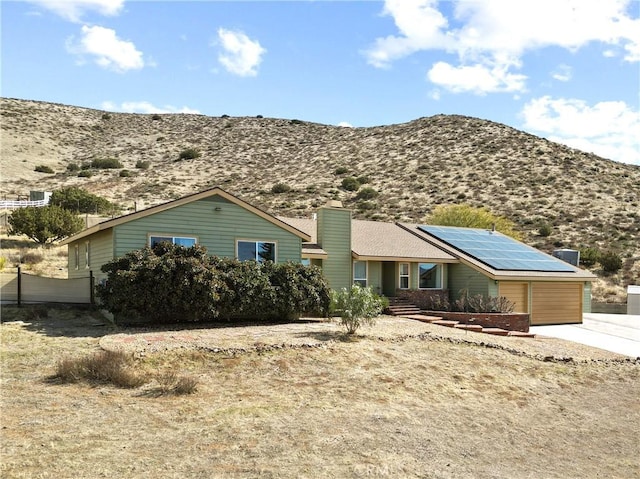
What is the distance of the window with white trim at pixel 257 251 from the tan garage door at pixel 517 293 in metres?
11.8

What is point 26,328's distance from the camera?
59.5 feet

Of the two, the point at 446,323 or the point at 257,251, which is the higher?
the point at 257,251

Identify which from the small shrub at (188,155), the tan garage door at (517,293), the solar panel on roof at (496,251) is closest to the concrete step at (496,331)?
the tan garage door at (517,293)

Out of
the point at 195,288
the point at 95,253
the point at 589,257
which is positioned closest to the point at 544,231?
the point at 589,257

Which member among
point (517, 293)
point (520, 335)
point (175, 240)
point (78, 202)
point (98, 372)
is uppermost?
point (78, 202)

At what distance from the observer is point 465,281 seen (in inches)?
1163

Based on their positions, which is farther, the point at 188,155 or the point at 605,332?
the point at 188,155

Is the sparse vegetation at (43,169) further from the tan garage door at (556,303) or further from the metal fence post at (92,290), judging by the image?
the tan garage door at (556,303)

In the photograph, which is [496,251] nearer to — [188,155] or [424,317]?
[424,317]

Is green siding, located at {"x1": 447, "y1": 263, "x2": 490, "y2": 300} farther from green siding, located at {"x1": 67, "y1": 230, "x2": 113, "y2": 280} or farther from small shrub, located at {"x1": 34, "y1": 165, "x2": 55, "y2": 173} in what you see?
small shrub, located at {"x1": 34, "y1": 165, "x2": 55, "y2": 173}

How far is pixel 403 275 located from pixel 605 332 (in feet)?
30.8

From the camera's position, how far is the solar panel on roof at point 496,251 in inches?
1176

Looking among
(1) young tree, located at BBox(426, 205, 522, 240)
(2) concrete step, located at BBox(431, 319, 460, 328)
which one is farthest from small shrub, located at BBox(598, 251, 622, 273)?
(2) concrete step, located at BBox(431, 319, 460, 328)

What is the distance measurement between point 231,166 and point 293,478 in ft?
226
